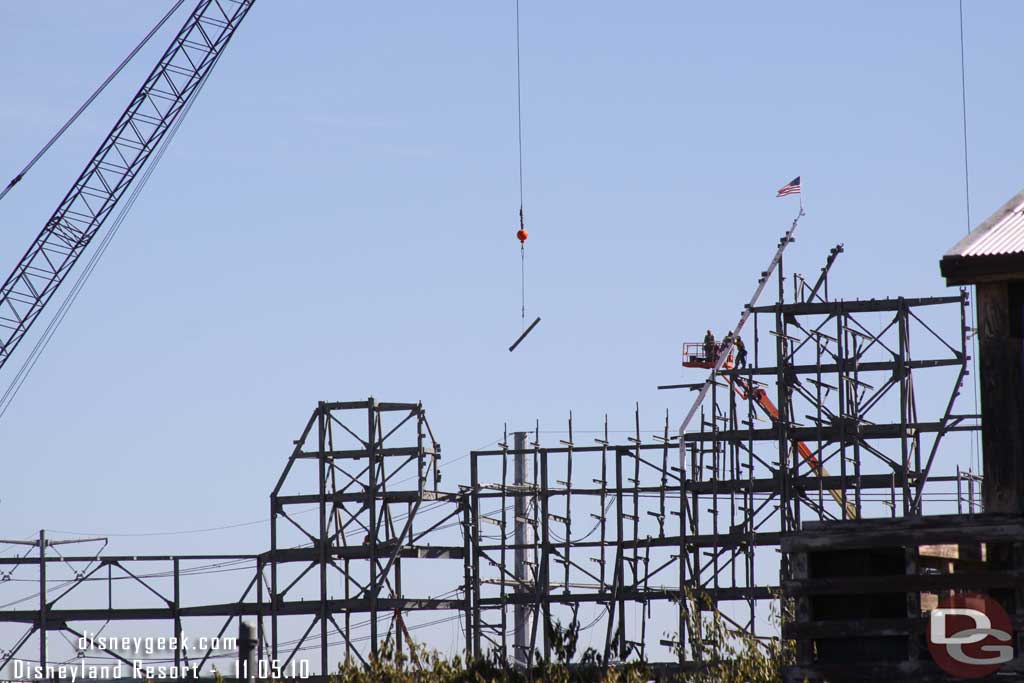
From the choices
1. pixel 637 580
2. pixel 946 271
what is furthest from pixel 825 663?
pixel 637 580

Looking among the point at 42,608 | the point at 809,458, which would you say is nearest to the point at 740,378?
the point at 809,458

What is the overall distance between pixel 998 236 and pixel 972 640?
5.56 meters

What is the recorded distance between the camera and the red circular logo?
20516mm

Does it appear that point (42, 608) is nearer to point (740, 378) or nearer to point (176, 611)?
point (176, 611)

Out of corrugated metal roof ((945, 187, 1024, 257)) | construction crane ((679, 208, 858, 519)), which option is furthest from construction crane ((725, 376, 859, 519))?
corrugated metal roof ((945, 187, 1024, 257))

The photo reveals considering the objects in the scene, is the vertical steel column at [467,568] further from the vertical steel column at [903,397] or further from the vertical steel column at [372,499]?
the vertical steel column at [903,397]

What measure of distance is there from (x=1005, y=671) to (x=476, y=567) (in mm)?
28812

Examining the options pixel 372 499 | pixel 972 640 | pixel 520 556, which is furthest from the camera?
pixel 520 556

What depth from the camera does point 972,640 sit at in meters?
20.6

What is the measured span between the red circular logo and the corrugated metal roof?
4.44 m

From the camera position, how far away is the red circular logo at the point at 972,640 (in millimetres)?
20516

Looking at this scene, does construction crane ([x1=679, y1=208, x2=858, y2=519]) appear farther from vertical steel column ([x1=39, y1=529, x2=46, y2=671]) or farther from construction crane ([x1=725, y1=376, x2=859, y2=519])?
vertical steel column ([x1=39, y1=529, x2=46, y2=671])

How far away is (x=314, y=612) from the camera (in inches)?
1887

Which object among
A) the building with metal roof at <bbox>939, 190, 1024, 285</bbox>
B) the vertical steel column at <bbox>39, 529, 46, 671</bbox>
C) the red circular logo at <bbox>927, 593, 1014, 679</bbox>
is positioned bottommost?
the red circular logo at <bbox>927, 593, 1014, 679</bbox>
